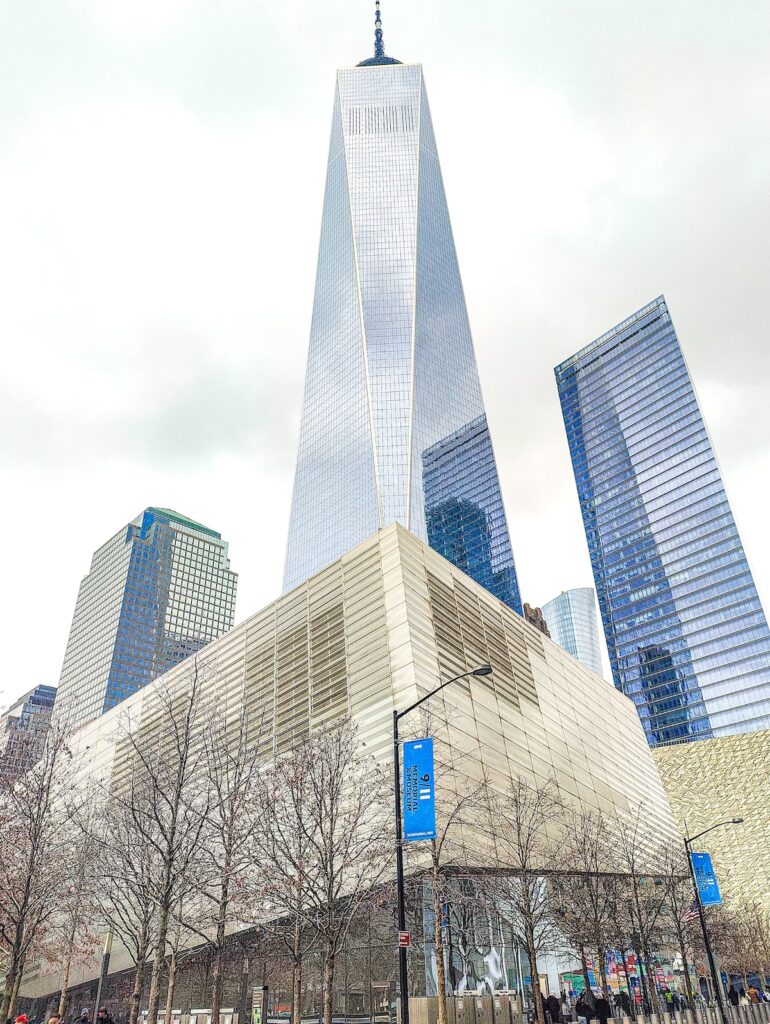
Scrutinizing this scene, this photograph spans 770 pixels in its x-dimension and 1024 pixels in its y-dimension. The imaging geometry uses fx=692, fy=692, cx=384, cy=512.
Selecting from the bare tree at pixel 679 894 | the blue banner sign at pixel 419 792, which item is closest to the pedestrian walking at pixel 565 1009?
the bare tree at pixel 679 894

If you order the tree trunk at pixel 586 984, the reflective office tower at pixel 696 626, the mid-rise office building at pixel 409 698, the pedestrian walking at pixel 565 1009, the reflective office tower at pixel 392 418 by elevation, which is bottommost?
the pedestrian walking at pixel 565 1009

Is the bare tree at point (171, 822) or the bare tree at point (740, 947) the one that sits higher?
the bare tree at point (171, 822)

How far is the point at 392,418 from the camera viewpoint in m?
161

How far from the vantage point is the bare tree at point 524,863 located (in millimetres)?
32188

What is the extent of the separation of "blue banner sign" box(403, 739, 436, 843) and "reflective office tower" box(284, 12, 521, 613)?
132 m

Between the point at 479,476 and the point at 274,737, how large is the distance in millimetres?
143982

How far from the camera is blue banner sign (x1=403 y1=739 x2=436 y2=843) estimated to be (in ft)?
54.2

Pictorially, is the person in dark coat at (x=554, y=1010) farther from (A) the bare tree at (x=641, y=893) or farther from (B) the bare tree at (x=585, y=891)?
(A) the bare tree at (x=641, y=893)

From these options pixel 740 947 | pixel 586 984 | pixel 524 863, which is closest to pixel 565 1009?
pixel 586 984

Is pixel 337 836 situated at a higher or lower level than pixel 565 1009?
higher

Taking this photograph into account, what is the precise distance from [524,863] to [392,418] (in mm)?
134434

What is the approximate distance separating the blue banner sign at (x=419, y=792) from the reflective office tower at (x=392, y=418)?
132 m

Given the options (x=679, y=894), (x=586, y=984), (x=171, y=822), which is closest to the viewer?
(x=171, y=822)

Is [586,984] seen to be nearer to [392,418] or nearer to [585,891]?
[585,891]
